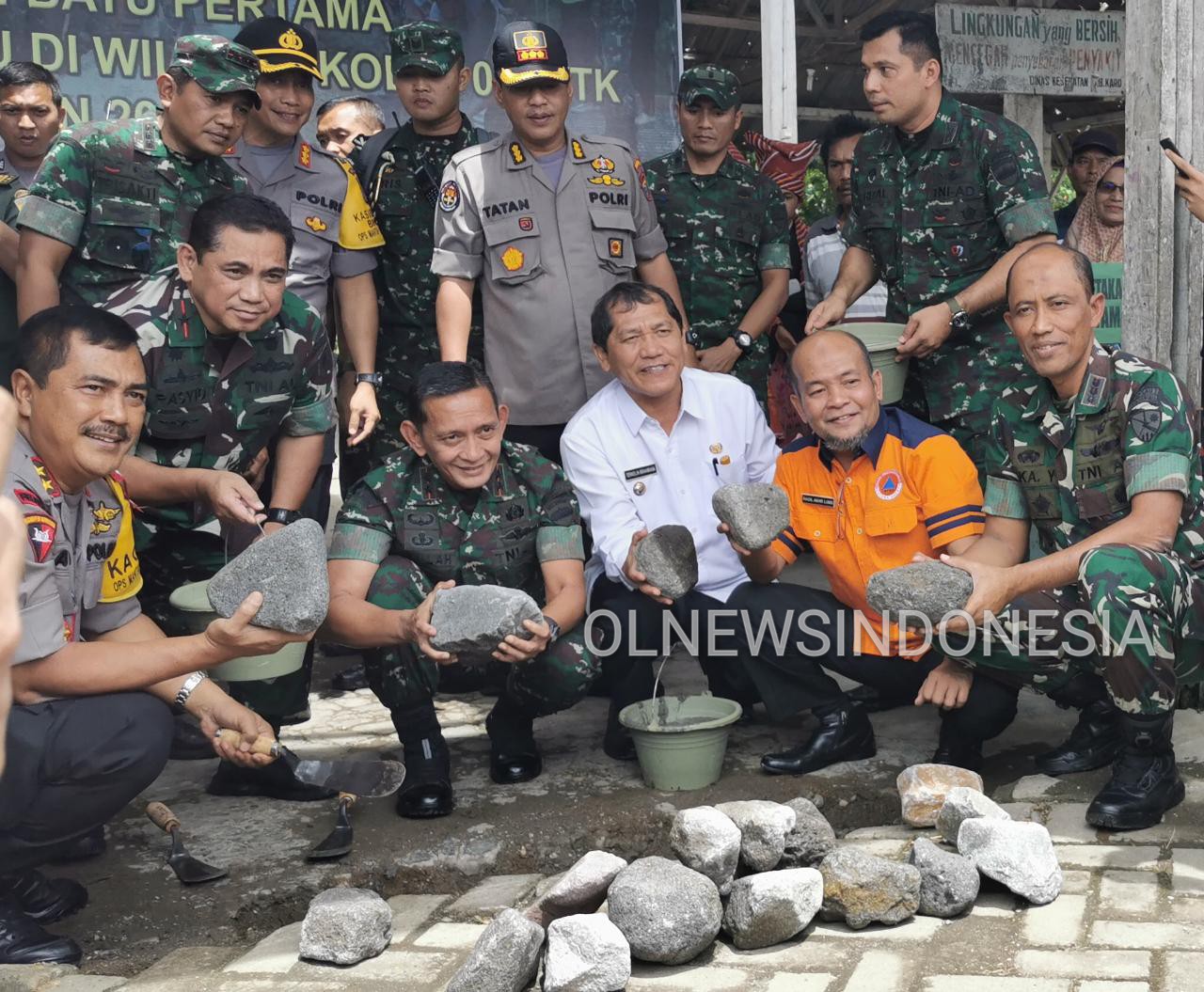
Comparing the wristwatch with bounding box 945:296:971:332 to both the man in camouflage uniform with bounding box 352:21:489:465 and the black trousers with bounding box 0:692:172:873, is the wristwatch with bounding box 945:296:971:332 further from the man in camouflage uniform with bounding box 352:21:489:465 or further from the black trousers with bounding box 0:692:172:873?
the black trousers with bounding box 0:692:172:873

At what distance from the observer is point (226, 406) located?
4254 millimetres

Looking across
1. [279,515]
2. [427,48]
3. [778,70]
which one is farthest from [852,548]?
[778,70]

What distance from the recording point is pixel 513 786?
4.21 metres

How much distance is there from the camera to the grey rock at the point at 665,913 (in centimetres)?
295

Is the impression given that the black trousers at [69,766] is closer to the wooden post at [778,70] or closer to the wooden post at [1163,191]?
the wooden post at [1163,191]

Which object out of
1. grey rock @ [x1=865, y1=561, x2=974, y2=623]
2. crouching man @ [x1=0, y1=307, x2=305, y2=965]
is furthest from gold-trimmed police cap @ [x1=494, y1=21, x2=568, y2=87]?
grey rock @ [x1=865, y1=561, x2=974, y2=623]

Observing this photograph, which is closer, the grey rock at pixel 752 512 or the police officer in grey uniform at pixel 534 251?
the grey rock at pixel 752 512

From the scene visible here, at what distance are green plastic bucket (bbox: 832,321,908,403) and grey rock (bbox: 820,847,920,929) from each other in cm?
190

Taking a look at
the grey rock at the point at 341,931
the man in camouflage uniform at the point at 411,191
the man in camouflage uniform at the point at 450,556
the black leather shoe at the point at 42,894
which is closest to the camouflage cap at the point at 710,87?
the man in camouflage uniform at the point at 411,191

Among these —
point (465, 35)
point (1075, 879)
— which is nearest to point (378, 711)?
point (1075, 879)

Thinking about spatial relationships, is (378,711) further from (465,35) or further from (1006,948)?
(465,35)

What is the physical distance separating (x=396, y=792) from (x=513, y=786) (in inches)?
13.7

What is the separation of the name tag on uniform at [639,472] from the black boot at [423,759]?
0.94 metres

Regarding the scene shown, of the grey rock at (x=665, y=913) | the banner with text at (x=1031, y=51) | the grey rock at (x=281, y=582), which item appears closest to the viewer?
the grey rock at (x=665, y=913)
